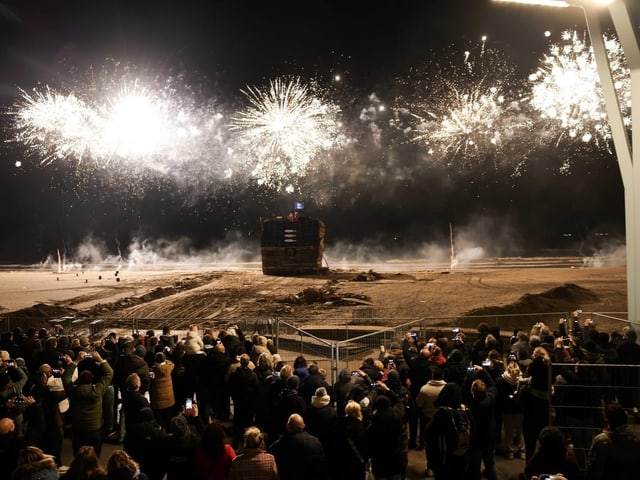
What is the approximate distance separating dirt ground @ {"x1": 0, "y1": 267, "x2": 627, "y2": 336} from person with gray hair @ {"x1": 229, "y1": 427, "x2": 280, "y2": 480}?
17344mm

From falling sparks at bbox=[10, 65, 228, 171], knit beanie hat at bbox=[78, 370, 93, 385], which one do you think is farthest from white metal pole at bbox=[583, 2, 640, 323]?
falling sparks at bbox=[10, 65, 228, 171]

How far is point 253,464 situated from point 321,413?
1.34m

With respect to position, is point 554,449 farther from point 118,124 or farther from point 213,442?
point 118,124

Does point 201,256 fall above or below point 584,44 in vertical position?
below

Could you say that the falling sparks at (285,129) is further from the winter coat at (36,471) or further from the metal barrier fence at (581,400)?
the winter coat at (36,471)

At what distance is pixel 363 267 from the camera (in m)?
41.3

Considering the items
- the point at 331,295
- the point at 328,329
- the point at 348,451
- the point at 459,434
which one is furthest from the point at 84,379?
the point at 331,295

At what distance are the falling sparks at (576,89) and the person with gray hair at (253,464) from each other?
2904 centimetres

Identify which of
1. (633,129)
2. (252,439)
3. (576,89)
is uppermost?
(576,89)

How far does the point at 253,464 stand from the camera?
201 inches

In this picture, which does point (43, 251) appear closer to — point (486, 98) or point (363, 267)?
point (363, 267)

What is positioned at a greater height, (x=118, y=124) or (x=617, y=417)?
(x=118, y=124)

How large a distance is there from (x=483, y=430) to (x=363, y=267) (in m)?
34.7

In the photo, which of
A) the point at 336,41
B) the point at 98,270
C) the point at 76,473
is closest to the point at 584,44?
the point at 336,41
